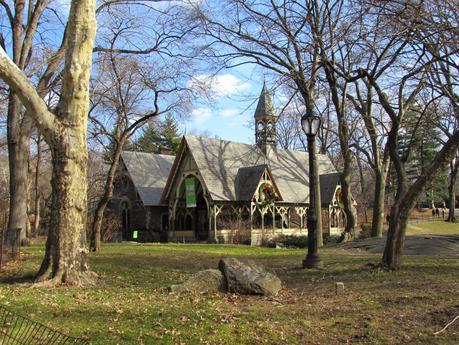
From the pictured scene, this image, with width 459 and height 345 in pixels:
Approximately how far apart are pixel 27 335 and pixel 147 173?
33252 millimetres

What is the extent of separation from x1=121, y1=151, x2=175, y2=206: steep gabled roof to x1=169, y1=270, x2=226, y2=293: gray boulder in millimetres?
27250

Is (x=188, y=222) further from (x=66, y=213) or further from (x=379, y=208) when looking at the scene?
(x=66, y=213)

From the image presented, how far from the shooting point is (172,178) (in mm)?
34125

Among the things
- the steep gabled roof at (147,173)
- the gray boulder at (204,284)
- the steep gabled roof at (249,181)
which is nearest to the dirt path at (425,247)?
the gray boulder at (204,284)

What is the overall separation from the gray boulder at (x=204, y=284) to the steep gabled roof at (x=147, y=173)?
27250 millimetres

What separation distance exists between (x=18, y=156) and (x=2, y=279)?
8214 millimetres

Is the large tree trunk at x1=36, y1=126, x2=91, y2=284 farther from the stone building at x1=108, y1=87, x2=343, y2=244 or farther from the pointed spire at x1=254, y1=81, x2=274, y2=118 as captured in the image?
the stone building at x1=108, y1=87, x2=343, y2=244

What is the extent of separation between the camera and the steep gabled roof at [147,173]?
37.3 meters

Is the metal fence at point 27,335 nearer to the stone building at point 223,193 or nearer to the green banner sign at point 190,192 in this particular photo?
the stone building at point 223,193

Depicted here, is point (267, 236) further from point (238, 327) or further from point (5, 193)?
point (5, 193)

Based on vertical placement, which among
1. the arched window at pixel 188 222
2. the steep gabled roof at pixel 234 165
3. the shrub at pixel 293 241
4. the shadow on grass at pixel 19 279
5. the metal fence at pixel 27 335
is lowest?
the shrub at pixel 293 241

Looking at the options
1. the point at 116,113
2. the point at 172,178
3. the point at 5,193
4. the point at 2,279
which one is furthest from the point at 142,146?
the point at 2,279

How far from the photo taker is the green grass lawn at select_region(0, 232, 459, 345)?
21.9 ft

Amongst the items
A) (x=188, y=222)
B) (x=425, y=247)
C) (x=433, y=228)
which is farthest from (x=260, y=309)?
(x=433, y=228)
